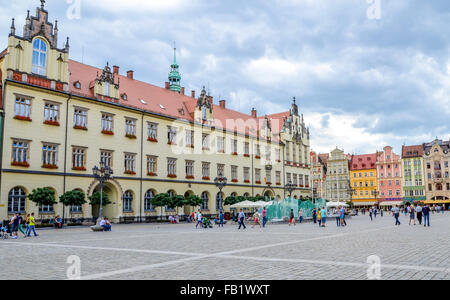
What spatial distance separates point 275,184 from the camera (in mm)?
65312

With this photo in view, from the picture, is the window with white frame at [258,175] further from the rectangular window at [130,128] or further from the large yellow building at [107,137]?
the rectangular window at [130,128]

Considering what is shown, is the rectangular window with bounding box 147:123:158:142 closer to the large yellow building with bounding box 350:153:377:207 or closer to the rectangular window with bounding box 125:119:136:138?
the rectangular window with bounding box 125:119:136:138

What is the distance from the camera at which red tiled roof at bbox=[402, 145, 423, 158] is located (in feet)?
343

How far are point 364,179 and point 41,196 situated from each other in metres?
95.2

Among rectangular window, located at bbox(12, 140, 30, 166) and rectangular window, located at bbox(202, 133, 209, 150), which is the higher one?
rectangular window, located at bbox(202, 133, 209, 150)

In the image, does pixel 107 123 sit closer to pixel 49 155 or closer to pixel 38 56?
pixel 49 155

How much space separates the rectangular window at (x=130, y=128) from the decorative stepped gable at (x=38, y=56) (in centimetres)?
764

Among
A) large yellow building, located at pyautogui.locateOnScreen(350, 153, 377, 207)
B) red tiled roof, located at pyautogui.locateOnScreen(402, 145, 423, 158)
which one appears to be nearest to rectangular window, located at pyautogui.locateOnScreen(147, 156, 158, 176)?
large yellow building, located at pyautogui.locateOnScreen(350, 153, 377, 207)

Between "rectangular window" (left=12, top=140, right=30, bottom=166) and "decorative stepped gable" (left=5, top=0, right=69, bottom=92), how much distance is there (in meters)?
5.50

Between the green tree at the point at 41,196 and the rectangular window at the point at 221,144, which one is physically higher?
the rectangular window at the point at 221,144

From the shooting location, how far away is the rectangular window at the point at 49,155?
36.2 m

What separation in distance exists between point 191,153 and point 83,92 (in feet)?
51.8

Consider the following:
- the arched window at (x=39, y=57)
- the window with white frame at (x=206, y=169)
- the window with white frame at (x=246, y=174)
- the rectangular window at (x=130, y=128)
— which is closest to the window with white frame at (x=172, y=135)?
→ the rectangular window at (x=130, y=128)

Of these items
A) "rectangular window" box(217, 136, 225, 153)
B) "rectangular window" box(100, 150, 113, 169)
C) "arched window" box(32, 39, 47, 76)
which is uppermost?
"arched window" box(32, 39, 47, 76)
